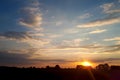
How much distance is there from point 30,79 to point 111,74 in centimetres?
3875

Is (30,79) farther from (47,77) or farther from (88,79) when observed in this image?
(88,79)

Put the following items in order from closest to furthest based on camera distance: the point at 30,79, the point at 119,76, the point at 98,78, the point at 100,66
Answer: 1. the point at 30,79
2. the point at 98,78
3. the point at 119,76
4. the point at 100,66

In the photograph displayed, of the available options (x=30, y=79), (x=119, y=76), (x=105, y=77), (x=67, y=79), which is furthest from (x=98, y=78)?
(x=30, y=79)

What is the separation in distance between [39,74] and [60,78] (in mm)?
5957

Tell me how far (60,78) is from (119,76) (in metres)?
27.3

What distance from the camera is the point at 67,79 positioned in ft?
190

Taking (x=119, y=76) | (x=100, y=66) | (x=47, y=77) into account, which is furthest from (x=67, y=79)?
(x=100, y=66)

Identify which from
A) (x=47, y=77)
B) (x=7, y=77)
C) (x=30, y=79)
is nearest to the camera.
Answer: (x=7, y=77)

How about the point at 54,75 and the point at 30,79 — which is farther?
the point at 54,75

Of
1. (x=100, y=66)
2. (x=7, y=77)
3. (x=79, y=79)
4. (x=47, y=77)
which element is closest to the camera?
(x=7, y=77)

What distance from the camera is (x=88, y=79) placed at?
63250mm

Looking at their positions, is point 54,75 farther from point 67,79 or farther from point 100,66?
point 100,66

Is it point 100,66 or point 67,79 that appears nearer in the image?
point 67,79

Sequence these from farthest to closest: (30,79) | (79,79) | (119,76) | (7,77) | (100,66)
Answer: (100,66), (119,76), (79,79), (30,79), (7,77)
